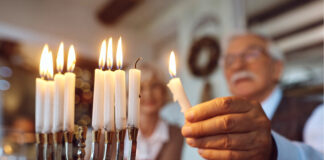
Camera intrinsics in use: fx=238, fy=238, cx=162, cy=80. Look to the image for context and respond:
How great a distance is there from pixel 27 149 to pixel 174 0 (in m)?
2.64

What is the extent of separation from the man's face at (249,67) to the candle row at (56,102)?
100 cm

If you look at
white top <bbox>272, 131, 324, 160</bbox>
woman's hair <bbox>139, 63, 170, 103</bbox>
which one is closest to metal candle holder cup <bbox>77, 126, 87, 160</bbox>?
white top <bbox>272, 131, 324, 160</bbox>

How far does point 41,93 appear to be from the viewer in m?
0.43

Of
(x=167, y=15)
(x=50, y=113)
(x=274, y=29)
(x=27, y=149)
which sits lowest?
(x=27, y=149)

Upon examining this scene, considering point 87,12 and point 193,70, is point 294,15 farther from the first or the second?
point 87,12

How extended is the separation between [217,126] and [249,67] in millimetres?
1001

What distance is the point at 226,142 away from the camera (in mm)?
412

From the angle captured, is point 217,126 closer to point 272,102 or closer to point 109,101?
point 109,101

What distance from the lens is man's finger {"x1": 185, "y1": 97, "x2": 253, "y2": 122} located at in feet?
1.30

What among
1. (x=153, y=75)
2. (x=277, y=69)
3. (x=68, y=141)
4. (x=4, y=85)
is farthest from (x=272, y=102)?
(x=4, y=85)

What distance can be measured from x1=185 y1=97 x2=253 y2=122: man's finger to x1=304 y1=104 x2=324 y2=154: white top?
619 mm

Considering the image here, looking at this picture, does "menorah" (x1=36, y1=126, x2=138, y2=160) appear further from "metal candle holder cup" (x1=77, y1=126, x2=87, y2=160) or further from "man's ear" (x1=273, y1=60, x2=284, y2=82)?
"man's ear" (x1=273, y1=60, x2=284, y2=82)

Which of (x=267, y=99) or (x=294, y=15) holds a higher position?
(x=294, y=15)

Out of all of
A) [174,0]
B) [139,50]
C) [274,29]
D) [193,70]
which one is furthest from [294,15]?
[139,50]
